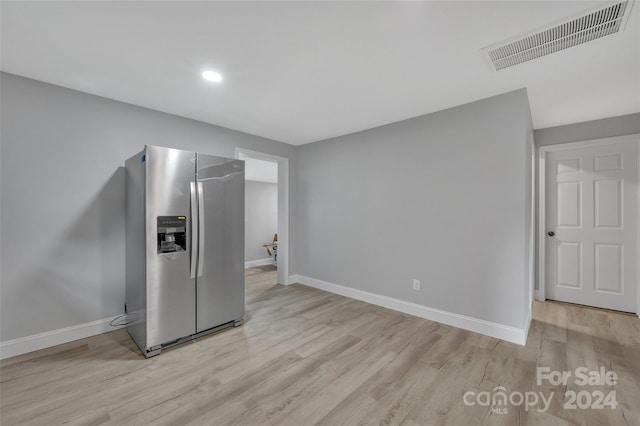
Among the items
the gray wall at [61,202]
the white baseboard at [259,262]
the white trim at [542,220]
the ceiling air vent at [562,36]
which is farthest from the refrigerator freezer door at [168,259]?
the white trim at [542,220]

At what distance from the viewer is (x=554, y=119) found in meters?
3.37

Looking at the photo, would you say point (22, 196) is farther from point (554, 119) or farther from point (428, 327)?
point (554, 119)

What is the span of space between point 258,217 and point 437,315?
5.42 metres

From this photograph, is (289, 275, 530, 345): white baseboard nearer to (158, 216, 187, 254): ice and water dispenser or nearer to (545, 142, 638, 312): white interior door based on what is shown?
(545, 142, 638, 312): white interior door

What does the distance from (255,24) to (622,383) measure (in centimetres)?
375

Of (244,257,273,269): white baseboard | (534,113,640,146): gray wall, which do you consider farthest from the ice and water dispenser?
(534,113,640,146): gray wall

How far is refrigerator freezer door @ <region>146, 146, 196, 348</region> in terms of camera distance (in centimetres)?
233

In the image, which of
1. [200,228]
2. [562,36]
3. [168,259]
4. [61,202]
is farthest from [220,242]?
[562,36]

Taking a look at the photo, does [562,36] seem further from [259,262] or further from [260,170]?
[259,262]

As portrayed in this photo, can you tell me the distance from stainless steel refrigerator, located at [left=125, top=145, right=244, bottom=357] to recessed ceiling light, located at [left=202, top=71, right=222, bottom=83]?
2.32 feet

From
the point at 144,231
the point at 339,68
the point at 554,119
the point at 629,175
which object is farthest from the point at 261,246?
the point at 629,175

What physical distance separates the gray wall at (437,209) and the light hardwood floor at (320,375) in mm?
554

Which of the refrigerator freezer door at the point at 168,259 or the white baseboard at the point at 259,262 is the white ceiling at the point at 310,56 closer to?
the refrigerator freezer door at the point at 168,259

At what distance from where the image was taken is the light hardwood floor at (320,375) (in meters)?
1.65
